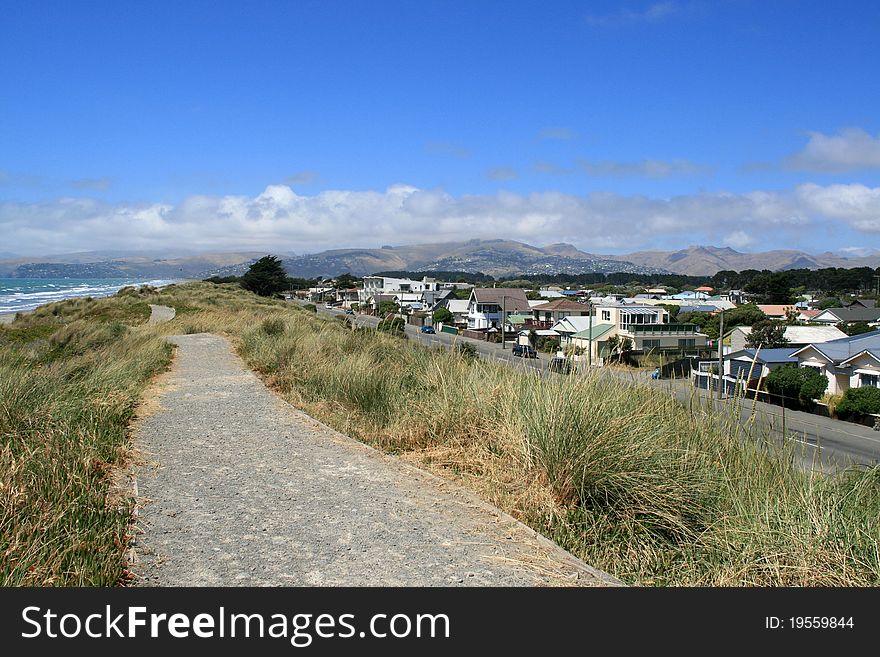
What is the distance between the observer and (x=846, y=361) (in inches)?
1425

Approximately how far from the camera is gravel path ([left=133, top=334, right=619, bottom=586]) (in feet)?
11.9

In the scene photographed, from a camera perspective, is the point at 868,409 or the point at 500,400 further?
the point at 868,409

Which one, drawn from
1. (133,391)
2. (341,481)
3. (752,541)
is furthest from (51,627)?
(133,391)

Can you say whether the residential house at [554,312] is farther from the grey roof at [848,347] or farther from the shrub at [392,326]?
the shrub at [392,326]

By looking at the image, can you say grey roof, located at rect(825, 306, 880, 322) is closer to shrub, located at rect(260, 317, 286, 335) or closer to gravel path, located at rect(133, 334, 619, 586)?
shrub, located at rect(260, 317, 286, 335)

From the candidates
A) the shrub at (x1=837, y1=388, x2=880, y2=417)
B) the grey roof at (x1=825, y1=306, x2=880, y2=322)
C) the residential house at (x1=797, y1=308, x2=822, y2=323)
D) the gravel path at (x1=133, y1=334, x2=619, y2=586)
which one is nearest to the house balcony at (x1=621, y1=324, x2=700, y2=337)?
the shrub at (x1=837, y1=388, x2=880, y2=417)

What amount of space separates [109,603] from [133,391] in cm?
639

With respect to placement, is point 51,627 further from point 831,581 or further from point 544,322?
point 544,322

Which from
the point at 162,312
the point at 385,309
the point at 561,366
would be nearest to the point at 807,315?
the point at 385,309

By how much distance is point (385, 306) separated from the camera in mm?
76750

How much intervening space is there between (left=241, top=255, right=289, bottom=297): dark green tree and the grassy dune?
69.4 m

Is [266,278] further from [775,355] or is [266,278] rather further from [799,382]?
[799,382]

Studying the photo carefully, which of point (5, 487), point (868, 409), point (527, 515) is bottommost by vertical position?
point (868, 409)

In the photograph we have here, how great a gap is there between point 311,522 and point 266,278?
73.9 m
